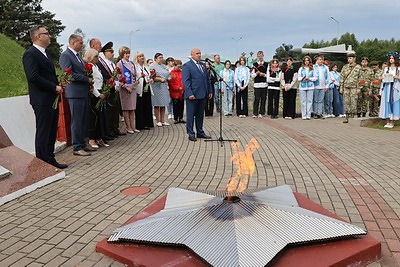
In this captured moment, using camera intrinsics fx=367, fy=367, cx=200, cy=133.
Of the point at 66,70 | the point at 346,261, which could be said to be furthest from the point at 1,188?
the point at 346,261

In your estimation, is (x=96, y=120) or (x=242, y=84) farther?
(x=242, y=84)

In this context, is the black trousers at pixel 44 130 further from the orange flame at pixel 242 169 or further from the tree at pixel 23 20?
the tree at pixel 23 20

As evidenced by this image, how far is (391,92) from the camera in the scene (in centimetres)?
1123

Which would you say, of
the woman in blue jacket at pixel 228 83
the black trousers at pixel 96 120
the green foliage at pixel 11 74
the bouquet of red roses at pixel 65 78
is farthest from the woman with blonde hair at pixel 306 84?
the green foliage at pixel 11 74

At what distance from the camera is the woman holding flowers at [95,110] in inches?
302

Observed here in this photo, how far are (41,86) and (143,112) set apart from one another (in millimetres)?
4886

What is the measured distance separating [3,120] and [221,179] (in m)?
4.43

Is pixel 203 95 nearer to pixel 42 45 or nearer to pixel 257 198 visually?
pixel 42 45

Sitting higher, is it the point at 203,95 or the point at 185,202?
the point at 203,95

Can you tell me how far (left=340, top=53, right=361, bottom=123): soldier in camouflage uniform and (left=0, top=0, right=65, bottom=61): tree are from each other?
106 ft

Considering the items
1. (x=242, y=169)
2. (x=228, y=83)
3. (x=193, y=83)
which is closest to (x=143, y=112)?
(x=193, y=83)

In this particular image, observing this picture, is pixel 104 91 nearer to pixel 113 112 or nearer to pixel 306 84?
pixel 113 112

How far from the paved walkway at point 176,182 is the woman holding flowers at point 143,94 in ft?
3.06

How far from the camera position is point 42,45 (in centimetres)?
612
